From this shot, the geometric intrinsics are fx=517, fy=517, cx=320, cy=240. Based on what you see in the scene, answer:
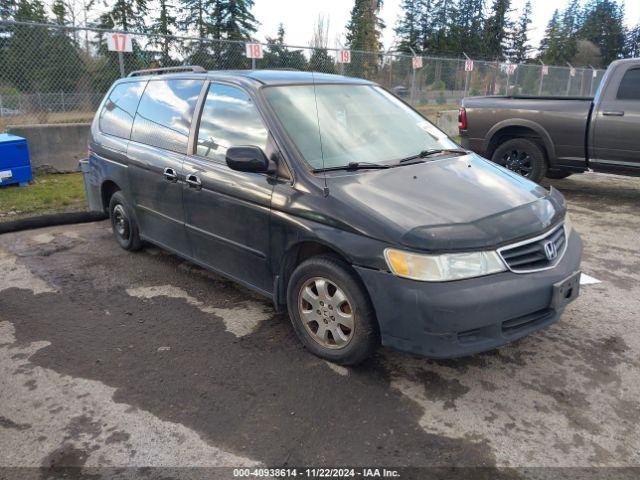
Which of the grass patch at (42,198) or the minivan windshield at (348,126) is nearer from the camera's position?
the minivan windshield at (348,126)

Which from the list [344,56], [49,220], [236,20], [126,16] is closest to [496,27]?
[236,20]

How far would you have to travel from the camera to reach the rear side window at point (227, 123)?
11.9ft

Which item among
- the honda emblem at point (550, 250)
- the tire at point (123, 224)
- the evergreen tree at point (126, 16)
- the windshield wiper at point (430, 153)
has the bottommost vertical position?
the tire at point (123, 224)

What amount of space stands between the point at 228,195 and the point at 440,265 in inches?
66.9

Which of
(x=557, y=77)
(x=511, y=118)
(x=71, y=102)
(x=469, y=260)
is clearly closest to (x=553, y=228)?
(x=469, y=260)

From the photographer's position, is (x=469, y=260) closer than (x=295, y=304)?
Yes

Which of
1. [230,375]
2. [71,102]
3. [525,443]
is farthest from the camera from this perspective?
[71,102]

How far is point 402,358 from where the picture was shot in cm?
337

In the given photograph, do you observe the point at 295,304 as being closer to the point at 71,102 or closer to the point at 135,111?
the point at 135,111

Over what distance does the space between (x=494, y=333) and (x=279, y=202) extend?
1.53m

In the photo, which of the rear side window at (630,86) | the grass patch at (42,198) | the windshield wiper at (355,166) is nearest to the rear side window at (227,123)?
the windshield wiper at (355,166)

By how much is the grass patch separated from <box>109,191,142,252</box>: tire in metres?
1.65

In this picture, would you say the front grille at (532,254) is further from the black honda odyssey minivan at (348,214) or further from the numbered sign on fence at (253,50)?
the numbered sign on fence at (253,50)

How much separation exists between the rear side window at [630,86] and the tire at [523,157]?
4.26ft
